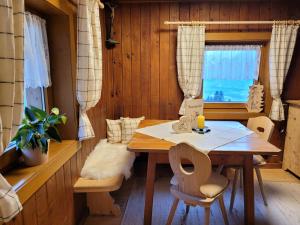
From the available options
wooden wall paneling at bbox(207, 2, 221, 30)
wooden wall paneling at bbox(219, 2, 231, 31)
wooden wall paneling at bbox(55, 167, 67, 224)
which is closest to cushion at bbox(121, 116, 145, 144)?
wooden wall paneling at bbox(55, 167, 67, 224)

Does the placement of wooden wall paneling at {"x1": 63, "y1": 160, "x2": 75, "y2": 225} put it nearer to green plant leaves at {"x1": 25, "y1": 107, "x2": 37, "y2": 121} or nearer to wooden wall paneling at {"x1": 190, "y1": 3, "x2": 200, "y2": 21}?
green plant leaves at {"x1": 25, "y1": 107, "x2": 37, "y2": 121}

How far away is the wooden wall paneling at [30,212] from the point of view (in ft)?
3.97

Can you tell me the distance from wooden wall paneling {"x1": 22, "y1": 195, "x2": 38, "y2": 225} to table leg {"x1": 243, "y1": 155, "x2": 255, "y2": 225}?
4.69ft

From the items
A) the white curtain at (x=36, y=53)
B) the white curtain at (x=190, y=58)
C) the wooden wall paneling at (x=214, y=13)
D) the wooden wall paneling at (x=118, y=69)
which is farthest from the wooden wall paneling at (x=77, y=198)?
the wooden wall paneling at (x=214, y=13)

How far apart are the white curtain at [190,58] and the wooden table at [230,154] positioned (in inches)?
50.9

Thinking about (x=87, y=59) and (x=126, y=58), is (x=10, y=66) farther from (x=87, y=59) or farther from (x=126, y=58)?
(x=126, y=58)

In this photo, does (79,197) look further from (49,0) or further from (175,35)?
(175,35)

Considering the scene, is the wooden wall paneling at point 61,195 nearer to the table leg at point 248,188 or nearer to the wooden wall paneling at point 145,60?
the table leg at point 248,188

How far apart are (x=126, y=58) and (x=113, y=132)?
3.39 ft

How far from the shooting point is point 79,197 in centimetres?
203

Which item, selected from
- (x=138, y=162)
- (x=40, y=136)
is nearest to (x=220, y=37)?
(x=138, y=162)

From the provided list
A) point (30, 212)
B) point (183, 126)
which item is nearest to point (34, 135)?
point (30, 212)

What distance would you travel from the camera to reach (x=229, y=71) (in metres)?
3.13

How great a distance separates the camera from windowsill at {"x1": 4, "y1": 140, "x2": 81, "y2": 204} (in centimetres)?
120
